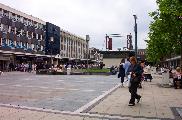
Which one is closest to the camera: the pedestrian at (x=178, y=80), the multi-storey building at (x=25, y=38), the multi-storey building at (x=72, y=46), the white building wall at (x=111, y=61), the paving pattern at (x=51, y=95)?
the paving pattern at (x=51, y=95)

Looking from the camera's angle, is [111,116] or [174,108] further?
[174,108]

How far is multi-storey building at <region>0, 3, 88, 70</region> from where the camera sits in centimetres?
6059

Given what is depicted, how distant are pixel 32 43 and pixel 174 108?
63.9 meters

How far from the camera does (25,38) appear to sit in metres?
69.6

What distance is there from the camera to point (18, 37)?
66.2 meters

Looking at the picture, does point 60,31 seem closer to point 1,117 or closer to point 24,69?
point 24,69

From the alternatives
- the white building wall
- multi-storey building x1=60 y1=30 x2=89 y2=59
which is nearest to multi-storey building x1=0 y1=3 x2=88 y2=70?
multi-storey building x1=60 y1=30 x2=89 y2=59

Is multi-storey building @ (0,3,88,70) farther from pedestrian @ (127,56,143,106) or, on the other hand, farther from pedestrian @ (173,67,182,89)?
pedestrian @ (127,56,143,106)

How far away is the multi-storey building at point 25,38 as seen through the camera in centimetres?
6059

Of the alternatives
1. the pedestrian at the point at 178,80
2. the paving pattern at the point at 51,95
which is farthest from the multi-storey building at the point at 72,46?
the paving pattern at the point at 51,95

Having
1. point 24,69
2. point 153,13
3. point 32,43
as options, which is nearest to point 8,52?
point 24,69

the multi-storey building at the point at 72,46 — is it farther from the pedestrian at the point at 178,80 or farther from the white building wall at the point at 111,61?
the pedestrian at the point at 178,80

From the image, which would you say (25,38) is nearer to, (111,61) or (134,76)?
(111,61)

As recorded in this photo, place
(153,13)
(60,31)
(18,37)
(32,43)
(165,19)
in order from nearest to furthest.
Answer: (165,19), (153,13), (18,37), (32,43), (60,31)
